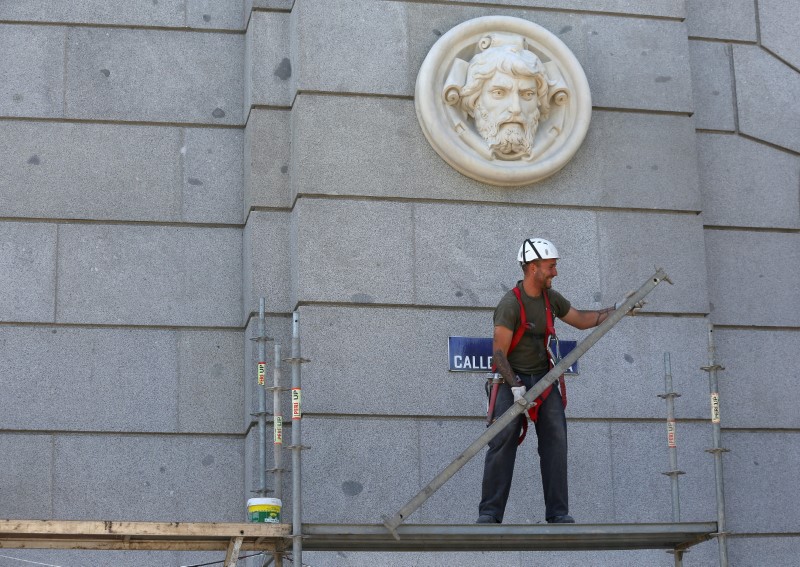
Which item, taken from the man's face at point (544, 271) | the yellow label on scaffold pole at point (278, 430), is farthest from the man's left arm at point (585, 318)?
the yellow label on scaffold pole at point (278, 430)

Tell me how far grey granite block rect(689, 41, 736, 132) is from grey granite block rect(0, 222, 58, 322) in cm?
616

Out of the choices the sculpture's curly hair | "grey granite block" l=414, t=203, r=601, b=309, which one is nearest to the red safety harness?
"grey granite block" l=414, t=203, r=601, b=309

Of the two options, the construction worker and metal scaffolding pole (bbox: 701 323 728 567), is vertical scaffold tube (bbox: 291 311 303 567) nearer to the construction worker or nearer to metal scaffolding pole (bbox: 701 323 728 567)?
the construction worker

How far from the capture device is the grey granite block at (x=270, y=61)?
46.2 feet

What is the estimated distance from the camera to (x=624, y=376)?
44.5 feet

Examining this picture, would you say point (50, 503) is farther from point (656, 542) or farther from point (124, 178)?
point (656, 542)

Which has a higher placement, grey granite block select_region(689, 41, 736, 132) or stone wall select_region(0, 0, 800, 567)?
grey granite block select_region(689, 41, 736, 132)

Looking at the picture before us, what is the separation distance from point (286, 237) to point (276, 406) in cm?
236

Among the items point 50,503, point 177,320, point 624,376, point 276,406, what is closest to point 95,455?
point 50,503

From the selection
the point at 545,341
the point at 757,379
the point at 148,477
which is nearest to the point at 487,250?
the point at 545,341

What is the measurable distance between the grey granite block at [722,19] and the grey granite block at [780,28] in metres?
0.14

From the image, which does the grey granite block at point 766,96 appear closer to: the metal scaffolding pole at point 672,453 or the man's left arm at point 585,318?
the man's left arm at point 585,318

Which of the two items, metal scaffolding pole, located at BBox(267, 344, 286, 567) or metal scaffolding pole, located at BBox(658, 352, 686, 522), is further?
metal scaffolding pole, located at BBox(658, 352, 686, 522)

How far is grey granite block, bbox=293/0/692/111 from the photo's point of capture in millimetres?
13844
